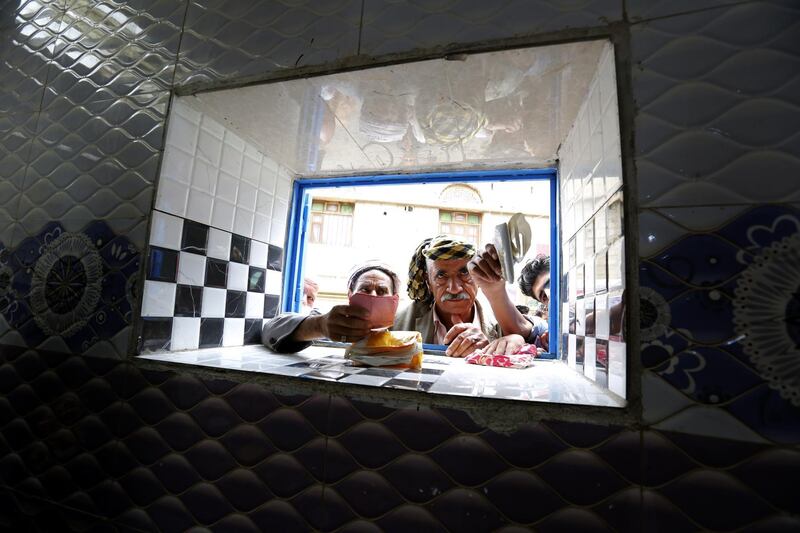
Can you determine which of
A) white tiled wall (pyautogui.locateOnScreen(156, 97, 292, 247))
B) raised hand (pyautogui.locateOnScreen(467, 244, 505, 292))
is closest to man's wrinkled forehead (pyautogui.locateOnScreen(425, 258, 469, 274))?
raised hand (pyautogui.locateOnScreen(467, 244, 505, 292))

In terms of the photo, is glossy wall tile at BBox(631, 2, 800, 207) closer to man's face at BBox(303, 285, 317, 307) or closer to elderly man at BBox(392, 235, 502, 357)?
elderly man at BBox(392, 235, 502, 357)

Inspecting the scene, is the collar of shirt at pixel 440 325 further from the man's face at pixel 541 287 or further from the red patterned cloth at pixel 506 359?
the red patterned cloth at pixel 506 359

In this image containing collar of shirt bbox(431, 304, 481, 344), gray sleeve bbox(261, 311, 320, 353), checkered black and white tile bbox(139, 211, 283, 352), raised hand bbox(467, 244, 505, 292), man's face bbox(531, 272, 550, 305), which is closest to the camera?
checkered black and white tile bbox(139, 211, 283, 352)

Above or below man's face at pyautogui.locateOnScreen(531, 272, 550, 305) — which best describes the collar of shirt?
below

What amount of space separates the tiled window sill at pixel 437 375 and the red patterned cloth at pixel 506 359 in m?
0.02

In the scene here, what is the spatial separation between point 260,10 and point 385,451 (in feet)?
3.17

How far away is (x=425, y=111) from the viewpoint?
34.4 inches

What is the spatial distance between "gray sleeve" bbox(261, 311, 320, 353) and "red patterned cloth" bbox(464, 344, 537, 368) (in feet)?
1.62

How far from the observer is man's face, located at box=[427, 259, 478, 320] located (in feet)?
5.20

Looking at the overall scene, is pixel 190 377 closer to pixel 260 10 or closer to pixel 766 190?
pixel 260 10

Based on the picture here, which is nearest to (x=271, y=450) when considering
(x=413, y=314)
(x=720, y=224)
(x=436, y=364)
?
(x=436, y=364)

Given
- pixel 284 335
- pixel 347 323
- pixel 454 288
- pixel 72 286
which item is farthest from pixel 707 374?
pixel 72 286

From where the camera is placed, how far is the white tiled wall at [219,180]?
2.80 feet

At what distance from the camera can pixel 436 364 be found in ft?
3.03
